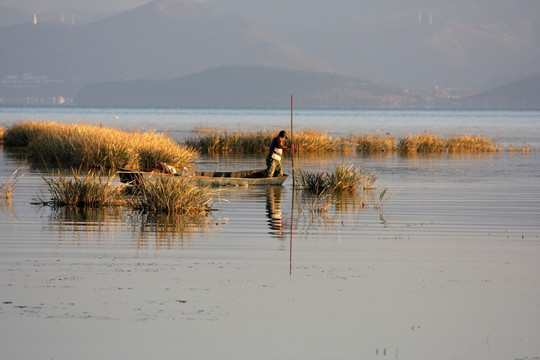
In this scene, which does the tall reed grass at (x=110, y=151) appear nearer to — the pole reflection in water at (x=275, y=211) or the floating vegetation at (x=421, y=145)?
the pole reflection in water at (x=275, y=211)

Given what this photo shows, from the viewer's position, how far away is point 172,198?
1766 cm

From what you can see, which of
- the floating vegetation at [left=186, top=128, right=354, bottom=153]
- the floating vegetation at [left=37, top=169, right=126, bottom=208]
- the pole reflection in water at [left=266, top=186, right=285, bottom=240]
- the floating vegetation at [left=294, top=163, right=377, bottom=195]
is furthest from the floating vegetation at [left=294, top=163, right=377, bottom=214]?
the floating vegetation at [left=186, top=128, right=354, bottom=153]

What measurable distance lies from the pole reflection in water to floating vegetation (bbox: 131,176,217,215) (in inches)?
52.9

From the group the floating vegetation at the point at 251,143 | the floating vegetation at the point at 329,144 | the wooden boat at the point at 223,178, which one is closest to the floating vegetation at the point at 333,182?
the wooden boat at the point at 223,178

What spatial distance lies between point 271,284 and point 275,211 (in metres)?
8.10

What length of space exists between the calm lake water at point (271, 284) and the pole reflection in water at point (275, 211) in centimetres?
8

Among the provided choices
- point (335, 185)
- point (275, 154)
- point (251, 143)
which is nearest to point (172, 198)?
point (335, 185)

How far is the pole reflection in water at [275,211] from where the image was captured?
1556 cm

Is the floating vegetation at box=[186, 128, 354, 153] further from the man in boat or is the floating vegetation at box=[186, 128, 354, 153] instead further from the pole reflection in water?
the pole reflection in water

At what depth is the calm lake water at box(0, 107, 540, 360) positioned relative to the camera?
833cm

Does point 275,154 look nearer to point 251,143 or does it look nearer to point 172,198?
point 172,198

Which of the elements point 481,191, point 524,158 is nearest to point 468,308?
point 481,191

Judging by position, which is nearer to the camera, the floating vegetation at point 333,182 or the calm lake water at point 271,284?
the calm lake water at point 271,284

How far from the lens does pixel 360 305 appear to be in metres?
9.80
